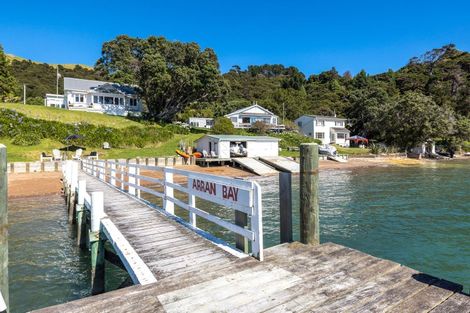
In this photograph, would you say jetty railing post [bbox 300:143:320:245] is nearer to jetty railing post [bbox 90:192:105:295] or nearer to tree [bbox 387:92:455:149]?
jetty railing post [bbox 90:192:105:295]

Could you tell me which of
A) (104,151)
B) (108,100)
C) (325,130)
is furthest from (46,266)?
(325,130)

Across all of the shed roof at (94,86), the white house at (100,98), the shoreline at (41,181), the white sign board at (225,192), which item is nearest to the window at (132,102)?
the white house at (100,98)

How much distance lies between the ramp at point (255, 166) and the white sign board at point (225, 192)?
24.8 m

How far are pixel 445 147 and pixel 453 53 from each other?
62785 mm

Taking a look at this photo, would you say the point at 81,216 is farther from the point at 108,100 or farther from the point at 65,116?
the point at 108,100

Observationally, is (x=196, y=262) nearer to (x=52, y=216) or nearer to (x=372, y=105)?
(x=52, y=216)

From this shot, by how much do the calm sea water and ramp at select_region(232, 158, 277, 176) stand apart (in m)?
12.0

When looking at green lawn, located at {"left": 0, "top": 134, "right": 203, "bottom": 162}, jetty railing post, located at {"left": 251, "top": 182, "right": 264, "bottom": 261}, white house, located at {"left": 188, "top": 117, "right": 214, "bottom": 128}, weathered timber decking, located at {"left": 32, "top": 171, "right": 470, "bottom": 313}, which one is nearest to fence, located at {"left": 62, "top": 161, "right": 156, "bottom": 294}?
weathered timber decking, located at {"left": 32, "top": 171, "right": 470, "bottom": 313}

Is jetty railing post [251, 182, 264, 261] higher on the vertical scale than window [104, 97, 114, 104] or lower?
lower

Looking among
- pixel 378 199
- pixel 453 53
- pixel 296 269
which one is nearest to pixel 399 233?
pixel 378 199

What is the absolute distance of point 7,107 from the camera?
3838cm

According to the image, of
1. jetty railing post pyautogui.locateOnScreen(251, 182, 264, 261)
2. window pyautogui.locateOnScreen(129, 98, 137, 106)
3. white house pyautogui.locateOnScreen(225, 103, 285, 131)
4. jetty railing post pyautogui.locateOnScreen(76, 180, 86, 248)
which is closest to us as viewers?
jetty railing post pyautogui.locateOnScreen(251, 182, 264, 261)

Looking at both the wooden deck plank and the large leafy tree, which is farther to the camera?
the large leafy tree

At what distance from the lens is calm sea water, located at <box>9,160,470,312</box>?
7527 mm
